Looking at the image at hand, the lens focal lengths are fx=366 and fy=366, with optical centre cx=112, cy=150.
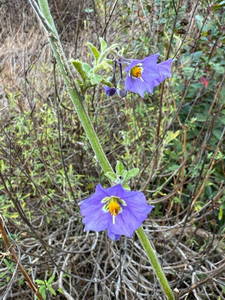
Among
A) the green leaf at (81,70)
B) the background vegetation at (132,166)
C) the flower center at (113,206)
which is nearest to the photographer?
the green leaf at (81,70)

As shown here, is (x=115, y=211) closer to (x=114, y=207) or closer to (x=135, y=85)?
(x=114, y=207)

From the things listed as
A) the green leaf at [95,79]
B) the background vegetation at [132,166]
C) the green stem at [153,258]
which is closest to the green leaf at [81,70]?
the green leaf at [95,79]

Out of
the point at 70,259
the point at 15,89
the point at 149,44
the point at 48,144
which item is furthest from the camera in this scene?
the point at 15,89

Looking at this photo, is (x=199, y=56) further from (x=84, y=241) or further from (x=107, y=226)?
(x=107, y=226)

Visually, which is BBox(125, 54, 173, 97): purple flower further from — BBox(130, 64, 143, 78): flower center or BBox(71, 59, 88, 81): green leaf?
BBox(71, 59, 88, 81): green leaf

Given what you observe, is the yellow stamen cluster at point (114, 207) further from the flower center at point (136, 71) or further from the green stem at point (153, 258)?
the flower center at point (136, 71)

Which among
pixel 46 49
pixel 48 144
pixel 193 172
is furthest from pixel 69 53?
pixel 193 172
